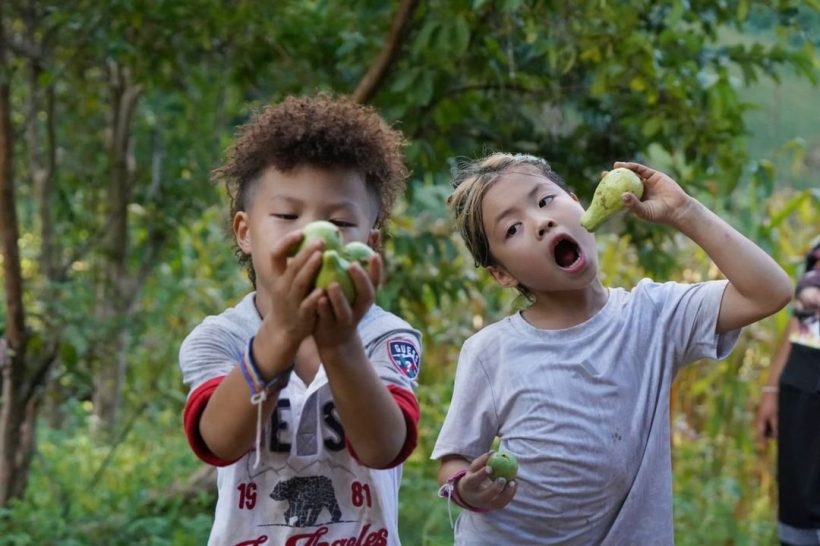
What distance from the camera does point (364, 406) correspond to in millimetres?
1784

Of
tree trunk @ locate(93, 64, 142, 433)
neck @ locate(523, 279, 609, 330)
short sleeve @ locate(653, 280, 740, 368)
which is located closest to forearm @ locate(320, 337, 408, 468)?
neck @ locate(523, 279, 609, 330)

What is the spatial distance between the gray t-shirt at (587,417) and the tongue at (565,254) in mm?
133

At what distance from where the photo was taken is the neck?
241 centimetres

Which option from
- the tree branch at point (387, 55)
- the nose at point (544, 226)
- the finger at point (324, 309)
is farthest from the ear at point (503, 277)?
the tree branch at point (387, 55)

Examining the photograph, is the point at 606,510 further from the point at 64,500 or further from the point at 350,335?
the point at 64,500

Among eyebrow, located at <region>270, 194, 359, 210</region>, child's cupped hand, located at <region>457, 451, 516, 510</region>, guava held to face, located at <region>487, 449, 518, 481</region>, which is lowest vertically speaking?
child's cupped hand, located at <region>457, 451, 516, 510</region>

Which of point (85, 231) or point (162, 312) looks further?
point (85, 231)

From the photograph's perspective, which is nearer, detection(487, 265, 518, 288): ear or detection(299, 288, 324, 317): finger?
detection(299, 288, 324, 317): finger

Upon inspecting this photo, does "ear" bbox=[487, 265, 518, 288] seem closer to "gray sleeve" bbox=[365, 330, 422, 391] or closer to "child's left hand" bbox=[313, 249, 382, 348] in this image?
"gray sleeve" bbox=[365, 330, 422, 391]

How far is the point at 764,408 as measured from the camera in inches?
188

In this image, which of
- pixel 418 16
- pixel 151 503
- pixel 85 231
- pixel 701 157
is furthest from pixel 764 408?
pixel 85 231

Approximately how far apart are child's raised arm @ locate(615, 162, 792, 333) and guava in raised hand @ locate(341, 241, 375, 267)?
711mm

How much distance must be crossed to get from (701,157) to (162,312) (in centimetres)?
258

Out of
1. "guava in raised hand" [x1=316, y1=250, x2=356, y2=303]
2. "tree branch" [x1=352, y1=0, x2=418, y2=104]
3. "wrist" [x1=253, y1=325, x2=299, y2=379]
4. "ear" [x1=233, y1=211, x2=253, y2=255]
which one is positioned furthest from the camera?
"tree branch" [x1=352, y1=0, x2=418, y2=104]
